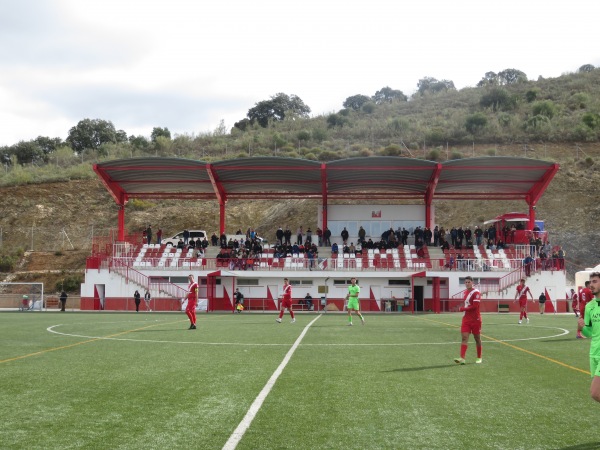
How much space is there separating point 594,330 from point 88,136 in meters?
127

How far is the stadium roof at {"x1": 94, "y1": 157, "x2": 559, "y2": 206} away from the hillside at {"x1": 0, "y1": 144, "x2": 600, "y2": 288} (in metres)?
19.8

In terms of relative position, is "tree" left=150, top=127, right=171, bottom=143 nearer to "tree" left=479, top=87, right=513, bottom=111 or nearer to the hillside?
the hillside

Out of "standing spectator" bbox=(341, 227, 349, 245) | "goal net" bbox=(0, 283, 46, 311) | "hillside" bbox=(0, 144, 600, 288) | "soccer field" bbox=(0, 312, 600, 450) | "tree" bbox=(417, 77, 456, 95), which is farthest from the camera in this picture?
"tree" bbox=(417, 77, 456, 95)

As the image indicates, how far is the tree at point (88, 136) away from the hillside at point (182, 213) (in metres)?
32.0

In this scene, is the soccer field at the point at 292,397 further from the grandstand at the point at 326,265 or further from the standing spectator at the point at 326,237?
the standing spectator at the point at 326,237

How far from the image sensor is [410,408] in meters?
9.05

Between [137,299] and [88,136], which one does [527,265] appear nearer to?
[137,299]

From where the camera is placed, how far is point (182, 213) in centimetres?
9006

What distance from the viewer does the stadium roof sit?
49781 mm

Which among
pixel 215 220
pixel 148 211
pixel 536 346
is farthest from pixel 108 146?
pixel 536 346

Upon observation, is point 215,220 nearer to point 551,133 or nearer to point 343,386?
point 551,133

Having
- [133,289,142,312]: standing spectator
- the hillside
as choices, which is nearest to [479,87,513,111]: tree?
the hillside

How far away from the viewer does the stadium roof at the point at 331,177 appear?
163 feet

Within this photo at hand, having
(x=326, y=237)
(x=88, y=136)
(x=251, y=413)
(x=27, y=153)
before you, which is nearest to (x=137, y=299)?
(x=326, y=237)
